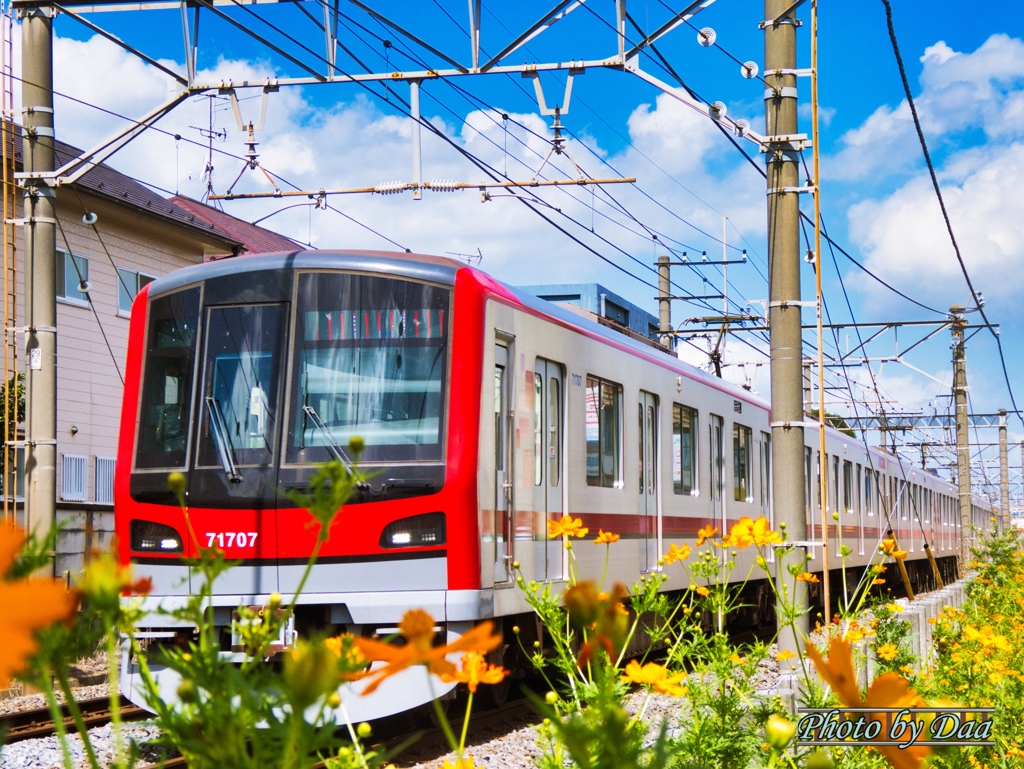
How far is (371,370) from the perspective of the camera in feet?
25.7

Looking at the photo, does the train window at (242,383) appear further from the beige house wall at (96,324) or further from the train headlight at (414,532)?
the beige house wall at (96,324)

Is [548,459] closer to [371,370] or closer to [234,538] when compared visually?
[371,370]

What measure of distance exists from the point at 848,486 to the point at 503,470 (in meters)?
13.4

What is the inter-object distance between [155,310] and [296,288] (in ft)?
3.76

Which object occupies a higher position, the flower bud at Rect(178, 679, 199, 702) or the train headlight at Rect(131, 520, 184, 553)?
the flower bud at Rect(178, 679, 199, 702)

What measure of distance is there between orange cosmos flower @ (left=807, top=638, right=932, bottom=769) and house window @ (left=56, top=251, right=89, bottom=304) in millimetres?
19721

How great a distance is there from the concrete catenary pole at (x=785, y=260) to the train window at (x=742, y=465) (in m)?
5.02

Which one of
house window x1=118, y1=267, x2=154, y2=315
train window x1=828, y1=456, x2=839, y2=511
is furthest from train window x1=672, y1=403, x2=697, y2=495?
house window x1=118, y1=267, x2=154, y2=315

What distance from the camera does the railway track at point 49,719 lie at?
8148 mm

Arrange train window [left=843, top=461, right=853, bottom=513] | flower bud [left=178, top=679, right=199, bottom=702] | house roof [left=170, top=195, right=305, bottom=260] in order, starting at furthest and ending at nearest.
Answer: house roof [left=170, top=195, right=305, bottom=260] → train window [left=843, top=461, right=853, bottom=513] → flower bud [left=178, top=679, right=199, bottom=702]

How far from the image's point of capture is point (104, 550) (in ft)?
3.59

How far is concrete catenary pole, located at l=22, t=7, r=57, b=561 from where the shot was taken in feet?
32.8

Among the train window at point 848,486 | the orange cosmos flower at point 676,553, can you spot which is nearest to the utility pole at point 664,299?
the train window at point 848,486

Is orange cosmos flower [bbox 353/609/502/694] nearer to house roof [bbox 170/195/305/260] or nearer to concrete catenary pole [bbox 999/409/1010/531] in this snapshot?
house roof [bbox 170/195/305/260]
